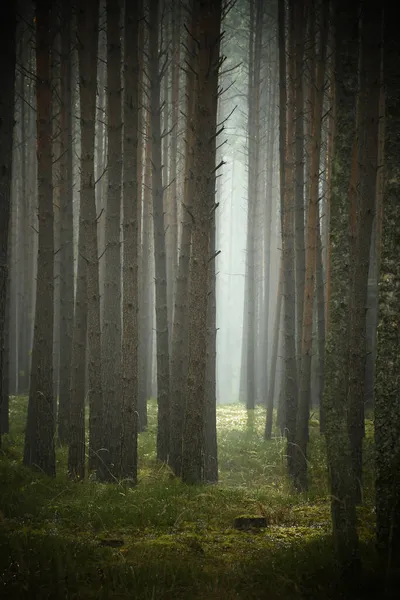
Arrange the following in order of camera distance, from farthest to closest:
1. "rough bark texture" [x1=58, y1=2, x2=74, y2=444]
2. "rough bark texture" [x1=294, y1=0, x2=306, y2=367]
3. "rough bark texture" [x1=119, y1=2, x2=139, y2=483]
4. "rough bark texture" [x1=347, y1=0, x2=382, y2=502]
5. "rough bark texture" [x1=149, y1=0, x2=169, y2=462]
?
1. "rough bark texture" [x1=58, y1=2, x2=74, y2=444]
2. "rough bark texture" [x1=294, y1=0, x2=306, y2=367]
3. "rough bark texture" [x1=149, y1=0, x2=169, y2=462]
4. "rough bark texture" [x1=347, y1=0, x2=382, y2=502]
5. "rough bark texture" [x1=119, y1=2, x2=139, y2=483]

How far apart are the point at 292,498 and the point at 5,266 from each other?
6.39 metres

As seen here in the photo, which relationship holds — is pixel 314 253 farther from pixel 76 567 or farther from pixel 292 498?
pixel 76 567

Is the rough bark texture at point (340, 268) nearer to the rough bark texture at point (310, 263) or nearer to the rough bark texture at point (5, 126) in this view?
the rough bark texture at point (5, 126)

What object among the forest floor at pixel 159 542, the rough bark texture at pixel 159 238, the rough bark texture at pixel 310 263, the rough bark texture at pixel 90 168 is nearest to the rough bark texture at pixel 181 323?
the rough bark texture at pixel 159 238

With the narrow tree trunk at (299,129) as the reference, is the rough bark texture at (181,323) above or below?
below

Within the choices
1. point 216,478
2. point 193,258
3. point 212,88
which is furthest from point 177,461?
point 212,88

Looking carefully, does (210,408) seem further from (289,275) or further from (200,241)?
(200,241)

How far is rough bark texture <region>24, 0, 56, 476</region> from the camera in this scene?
8.73m

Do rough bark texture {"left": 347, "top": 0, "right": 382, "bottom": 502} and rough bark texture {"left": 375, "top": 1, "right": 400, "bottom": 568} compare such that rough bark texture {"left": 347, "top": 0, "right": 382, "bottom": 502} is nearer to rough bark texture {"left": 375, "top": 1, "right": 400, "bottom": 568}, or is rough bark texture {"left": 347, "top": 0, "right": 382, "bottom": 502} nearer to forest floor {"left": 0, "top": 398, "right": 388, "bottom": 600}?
forest floor {"left": 0, "top": 398, "right": 388, "bottom": 600}

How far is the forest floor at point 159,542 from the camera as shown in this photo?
174 inches

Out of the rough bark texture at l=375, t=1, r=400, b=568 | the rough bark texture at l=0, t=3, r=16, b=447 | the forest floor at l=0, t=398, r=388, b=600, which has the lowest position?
the forest floor at l=0, t=398, r=388, b=600

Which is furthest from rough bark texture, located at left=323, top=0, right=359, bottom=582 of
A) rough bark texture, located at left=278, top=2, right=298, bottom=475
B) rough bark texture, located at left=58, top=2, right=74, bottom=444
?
rough bark texture, located at left=58, top=2, right=74, bottom=444

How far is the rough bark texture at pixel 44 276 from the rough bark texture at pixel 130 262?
4.87ft

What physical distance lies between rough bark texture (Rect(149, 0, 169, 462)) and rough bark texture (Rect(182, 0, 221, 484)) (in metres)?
3.07
